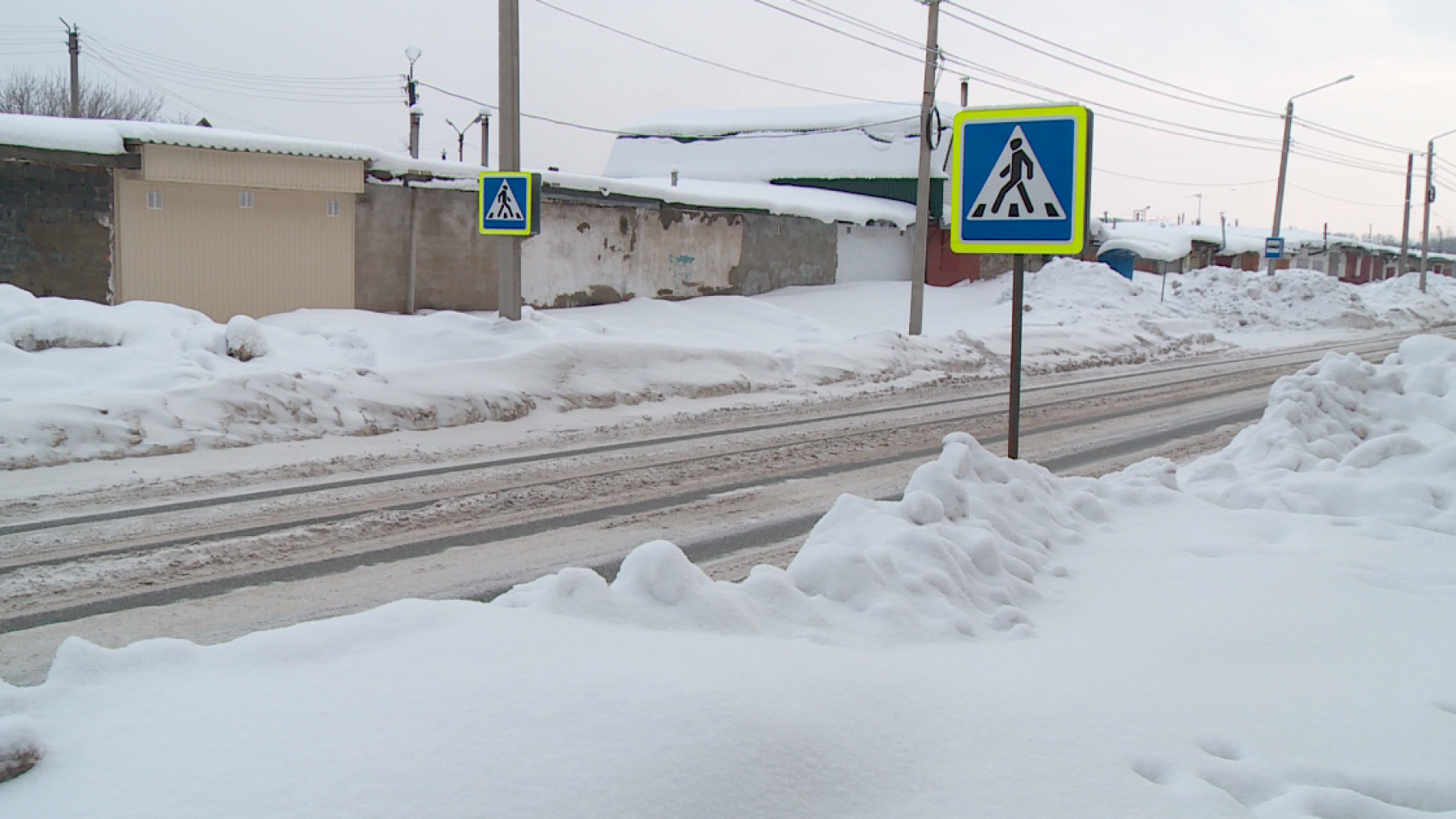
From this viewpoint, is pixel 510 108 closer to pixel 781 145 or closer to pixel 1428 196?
pixel 781 145

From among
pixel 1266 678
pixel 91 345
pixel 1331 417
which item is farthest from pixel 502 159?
pixel 1266 678

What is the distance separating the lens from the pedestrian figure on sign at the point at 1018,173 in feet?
21.1

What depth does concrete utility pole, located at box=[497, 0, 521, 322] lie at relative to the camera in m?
13.9

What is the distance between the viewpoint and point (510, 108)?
46.1ft

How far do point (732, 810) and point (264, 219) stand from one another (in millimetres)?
16681

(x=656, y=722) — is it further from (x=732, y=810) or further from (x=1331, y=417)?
(x=1331, y=417)

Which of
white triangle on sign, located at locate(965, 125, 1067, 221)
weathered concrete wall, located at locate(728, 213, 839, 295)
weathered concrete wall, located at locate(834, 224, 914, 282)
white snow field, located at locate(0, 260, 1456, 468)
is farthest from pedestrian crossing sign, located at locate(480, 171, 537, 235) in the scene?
weathered concrete wall, located at locate(834, 224, 914, 282)

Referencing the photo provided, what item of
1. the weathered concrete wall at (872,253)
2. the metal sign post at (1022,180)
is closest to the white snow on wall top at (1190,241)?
the weathered concrete wall at (872,253)

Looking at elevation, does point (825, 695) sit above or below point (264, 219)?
below

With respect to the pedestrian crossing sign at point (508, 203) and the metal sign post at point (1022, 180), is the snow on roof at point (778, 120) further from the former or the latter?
the metal sign post at point (1022, 180)

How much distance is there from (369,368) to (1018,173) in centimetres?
761

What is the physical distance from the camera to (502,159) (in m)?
13.9

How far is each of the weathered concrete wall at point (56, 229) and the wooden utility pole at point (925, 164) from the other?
41.4 feet

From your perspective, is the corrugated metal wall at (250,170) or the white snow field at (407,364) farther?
the corrugated metal wall at (250,170)
